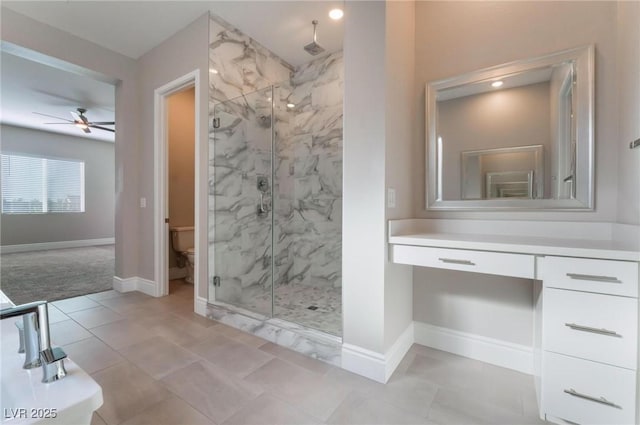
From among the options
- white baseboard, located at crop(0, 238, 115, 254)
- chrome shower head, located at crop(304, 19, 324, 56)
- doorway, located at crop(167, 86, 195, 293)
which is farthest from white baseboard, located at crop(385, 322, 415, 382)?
white baseboard, located at crop(0, 238, 115, 254)

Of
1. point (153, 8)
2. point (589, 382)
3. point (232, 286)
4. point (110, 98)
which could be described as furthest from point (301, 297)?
point (110, 98)

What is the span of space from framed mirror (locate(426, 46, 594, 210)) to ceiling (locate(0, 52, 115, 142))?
4449 millimetres

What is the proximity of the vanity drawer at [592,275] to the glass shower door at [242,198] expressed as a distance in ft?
6.99

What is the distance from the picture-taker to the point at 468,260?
141 centimetres

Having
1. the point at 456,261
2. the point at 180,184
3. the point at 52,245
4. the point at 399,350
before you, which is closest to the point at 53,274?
the point at 180,184

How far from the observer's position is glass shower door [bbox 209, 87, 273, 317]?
265cm

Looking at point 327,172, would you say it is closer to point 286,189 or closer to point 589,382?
point 286,189

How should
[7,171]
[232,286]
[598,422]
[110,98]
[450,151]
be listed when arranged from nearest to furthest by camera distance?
[598,422] → [450,151] → [232,286] → [110,98] → [7,171]

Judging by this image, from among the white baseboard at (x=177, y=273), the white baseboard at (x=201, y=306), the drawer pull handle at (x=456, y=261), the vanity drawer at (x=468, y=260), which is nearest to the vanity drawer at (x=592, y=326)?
the vanity drawer at (x=468, y=260)

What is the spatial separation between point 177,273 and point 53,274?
189cm

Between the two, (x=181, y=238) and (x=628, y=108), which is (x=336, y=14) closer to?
(x=628, y=108)

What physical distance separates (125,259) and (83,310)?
718mm

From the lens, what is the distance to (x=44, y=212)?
6.18 m

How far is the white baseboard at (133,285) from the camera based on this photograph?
3.11 metres
